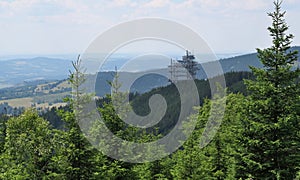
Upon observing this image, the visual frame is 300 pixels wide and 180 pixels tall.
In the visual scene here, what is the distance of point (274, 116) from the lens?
1909cm

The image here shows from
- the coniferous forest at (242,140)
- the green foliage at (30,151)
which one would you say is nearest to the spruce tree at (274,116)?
the coniferous forest at (242,140)

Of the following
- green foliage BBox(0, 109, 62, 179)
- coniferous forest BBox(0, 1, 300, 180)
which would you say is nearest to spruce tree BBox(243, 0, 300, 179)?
coniferous forest BBox(0, 1, 300, 180)

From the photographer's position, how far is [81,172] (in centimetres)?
2041

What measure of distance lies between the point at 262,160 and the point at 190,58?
427ft

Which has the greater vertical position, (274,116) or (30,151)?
(274,116)

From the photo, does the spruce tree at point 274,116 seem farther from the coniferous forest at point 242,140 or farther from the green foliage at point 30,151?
the green foliage at point 30,151

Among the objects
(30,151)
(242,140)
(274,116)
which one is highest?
(274,116)

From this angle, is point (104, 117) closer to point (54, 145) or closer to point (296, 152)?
point (54, 145)

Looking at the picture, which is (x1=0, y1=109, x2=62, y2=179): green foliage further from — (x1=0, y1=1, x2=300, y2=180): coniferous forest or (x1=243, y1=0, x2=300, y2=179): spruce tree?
(x1=243, y1=0, x2=300, y2=179): spruce tree

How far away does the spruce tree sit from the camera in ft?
60.1

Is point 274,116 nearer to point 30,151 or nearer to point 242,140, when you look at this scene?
point 242,140

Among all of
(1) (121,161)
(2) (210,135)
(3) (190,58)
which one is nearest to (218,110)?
(2) (210,135)

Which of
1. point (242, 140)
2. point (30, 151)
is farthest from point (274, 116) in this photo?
point (30, 151)

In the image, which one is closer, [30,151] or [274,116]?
[274,116]
